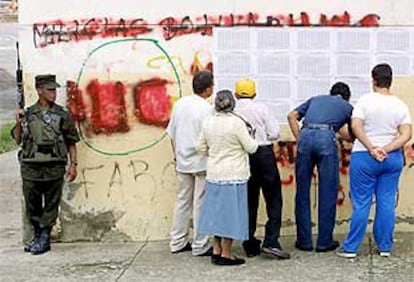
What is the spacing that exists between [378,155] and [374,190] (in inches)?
15.1

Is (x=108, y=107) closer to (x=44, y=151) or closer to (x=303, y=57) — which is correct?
(x=44, y=151)

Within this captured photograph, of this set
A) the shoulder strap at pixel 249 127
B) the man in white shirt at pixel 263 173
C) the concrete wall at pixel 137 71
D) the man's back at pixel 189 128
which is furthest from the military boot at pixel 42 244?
the shoulder strap at pixel 249 127

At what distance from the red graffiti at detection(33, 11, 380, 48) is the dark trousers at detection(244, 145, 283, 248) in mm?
1312

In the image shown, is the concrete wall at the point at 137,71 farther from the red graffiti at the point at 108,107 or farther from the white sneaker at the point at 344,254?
the white sneaker at the point at 344,254

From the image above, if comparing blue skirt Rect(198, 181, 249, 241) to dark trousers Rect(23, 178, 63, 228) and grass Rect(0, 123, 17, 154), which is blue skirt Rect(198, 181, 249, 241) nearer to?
dark trousers Rect(23, 178, 63, 228)

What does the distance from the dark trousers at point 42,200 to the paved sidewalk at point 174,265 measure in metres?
0.33

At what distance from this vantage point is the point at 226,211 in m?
7.84

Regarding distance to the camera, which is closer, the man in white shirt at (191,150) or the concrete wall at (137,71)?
the man in white shirt at (191,150)

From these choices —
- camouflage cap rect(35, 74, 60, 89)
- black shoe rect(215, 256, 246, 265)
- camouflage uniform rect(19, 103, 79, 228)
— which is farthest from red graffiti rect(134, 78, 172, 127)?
black shoe rect(215, 256, 246, 265)

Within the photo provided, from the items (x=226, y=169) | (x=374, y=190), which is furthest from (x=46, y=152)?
(x=374, y=190)

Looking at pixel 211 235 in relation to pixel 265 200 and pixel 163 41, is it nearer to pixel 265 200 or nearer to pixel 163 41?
pixel 265 200

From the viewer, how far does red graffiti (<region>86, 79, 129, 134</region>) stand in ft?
29.0

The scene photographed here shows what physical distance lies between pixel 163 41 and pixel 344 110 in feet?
6.04

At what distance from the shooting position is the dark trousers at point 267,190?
815cm
